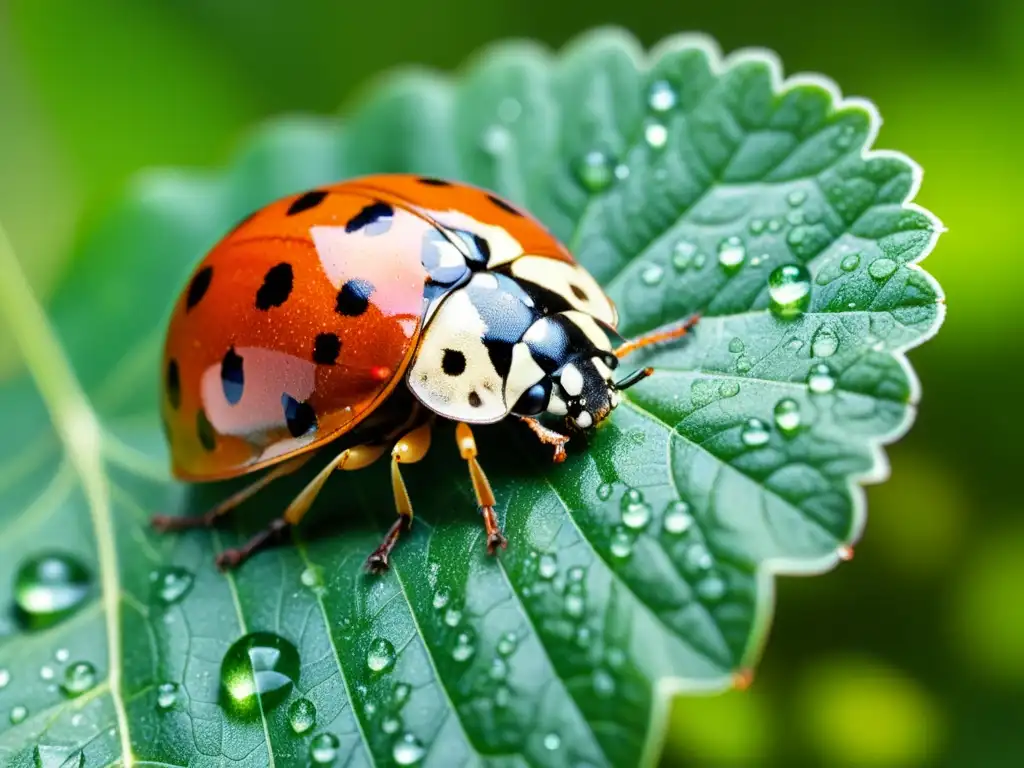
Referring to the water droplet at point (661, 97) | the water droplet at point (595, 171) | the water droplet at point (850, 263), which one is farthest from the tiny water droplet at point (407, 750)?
the water droplet at point (661, 97)

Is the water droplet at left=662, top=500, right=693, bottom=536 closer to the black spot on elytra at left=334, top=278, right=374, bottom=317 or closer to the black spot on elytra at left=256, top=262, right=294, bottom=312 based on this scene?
the black spot on elytra at left=334, top=278, right=374, bottom=317

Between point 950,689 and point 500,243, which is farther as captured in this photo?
point 950,689

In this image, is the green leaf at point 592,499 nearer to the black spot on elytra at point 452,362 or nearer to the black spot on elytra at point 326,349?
the black spot on elytra at point 452,362

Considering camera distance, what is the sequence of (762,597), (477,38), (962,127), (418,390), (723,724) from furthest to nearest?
1. (477,38)
2. (962,127)
3. (723,724)
4. (418,390)
5. (762,597)

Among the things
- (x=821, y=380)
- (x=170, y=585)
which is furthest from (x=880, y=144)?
(x=170, y=585)

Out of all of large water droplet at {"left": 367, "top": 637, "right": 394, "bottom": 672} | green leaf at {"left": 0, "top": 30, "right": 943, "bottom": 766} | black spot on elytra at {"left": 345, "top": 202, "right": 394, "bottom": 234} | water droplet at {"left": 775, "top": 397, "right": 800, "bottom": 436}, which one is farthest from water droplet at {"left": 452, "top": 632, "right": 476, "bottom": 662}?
black spot on elytra at {"left": 345, "top": 202, "right": 394, "bottom": 234}

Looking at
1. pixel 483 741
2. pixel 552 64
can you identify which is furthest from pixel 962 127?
pixel 483 741

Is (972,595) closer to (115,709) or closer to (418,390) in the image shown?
(418,390)
